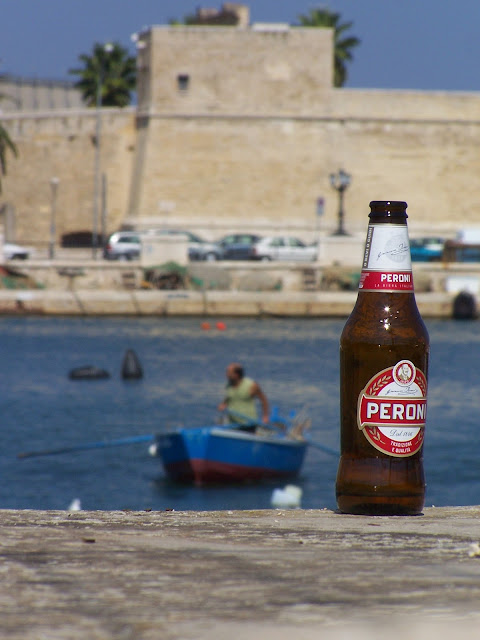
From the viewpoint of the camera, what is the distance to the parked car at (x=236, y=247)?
39.7 m

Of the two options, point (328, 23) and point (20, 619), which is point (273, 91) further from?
point (20, 619)

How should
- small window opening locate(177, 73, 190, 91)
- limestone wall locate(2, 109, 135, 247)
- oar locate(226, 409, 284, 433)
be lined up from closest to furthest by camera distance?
oar locate(226, 409, 284, 433), small window opening locate(177, 73, 190, 91), limestone wall locate(2, 109, 135, 247)

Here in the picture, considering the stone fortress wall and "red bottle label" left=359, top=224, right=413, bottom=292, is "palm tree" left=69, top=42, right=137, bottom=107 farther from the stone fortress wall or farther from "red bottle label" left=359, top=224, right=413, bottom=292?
"red bottle label" left=359, top=224, right=413, bottom=292

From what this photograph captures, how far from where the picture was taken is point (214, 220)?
148ft

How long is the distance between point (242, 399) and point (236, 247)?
994 inches

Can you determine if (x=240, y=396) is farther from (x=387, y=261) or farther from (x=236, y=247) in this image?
(x=236, y=247)

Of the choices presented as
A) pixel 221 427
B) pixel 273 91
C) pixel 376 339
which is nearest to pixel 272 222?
pixel 273 91

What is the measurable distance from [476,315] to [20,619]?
37.3 m

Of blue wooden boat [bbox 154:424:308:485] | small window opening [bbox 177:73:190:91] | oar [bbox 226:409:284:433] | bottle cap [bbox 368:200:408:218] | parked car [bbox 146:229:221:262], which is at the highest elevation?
small window opening [bbox 177:73:190:91]

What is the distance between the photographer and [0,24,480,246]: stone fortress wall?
147ft

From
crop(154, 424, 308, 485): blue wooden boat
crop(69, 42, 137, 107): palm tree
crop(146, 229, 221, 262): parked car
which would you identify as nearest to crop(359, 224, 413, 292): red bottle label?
crop(154, 424, 308, 485): blue wooden boat

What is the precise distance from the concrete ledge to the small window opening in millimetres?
11200

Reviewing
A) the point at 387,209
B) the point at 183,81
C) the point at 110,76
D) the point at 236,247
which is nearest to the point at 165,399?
the point at 236,247

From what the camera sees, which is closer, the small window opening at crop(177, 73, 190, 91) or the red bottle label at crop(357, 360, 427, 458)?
the red bottle label at crop(357, 360, 427, 458)
